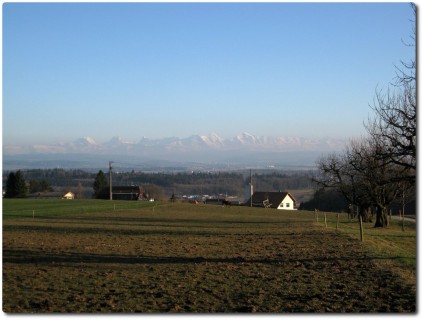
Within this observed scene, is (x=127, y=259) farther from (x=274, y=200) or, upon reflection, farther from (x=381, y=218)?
(x=274, y=200)

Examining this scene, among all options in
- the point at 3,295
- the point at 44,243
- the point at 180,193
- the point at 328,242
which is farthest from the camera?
the point at 180,193

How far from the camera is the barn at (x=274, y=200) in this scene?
97.1 m

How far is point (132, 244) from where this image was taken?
21.2m

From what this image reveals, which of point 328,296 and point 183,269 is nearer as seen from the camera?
point 328,296

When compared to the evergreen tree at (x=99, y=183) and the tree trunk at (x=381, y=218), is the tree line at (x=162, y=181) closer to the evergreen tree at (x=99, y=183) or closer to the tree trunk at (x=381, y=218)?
the evergreen tree at (x=99, y=183)

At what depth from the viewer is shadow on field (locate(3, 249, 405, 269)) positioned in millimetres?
15711

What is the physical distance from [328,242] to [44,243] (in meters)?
12.5

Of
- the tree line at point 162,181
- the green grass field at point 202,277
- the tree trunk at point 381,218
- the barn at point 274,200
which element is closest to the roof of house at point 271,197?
the barn at point 274,200

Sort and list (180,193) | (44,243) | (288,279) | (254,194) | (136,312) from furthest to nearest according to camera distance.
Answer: (180,193)
(254,194)
(44,243)
(288,279)
(136,312)

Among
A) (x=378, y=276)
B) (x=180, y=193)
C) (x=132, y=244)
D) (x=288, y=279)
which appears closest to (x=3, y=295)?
(x=288, y=279)

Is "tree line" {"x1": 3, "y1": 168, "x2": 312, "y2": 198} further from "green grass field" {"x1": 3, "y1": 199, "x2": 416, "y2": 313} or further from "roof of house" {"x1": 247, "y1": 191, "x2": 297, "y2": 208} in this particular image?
"green grass field" {"x1": 3, "y1": 199, "x2": 416, "y2": 313}

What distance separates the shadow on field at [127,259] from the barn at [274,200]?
79.8 meters

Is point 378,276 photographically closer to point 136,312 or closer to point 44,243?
point 136,312

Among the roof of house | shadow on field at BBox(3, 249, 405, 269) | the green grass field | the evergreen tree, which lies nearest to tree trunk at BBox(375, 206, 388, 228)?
the green grass field
